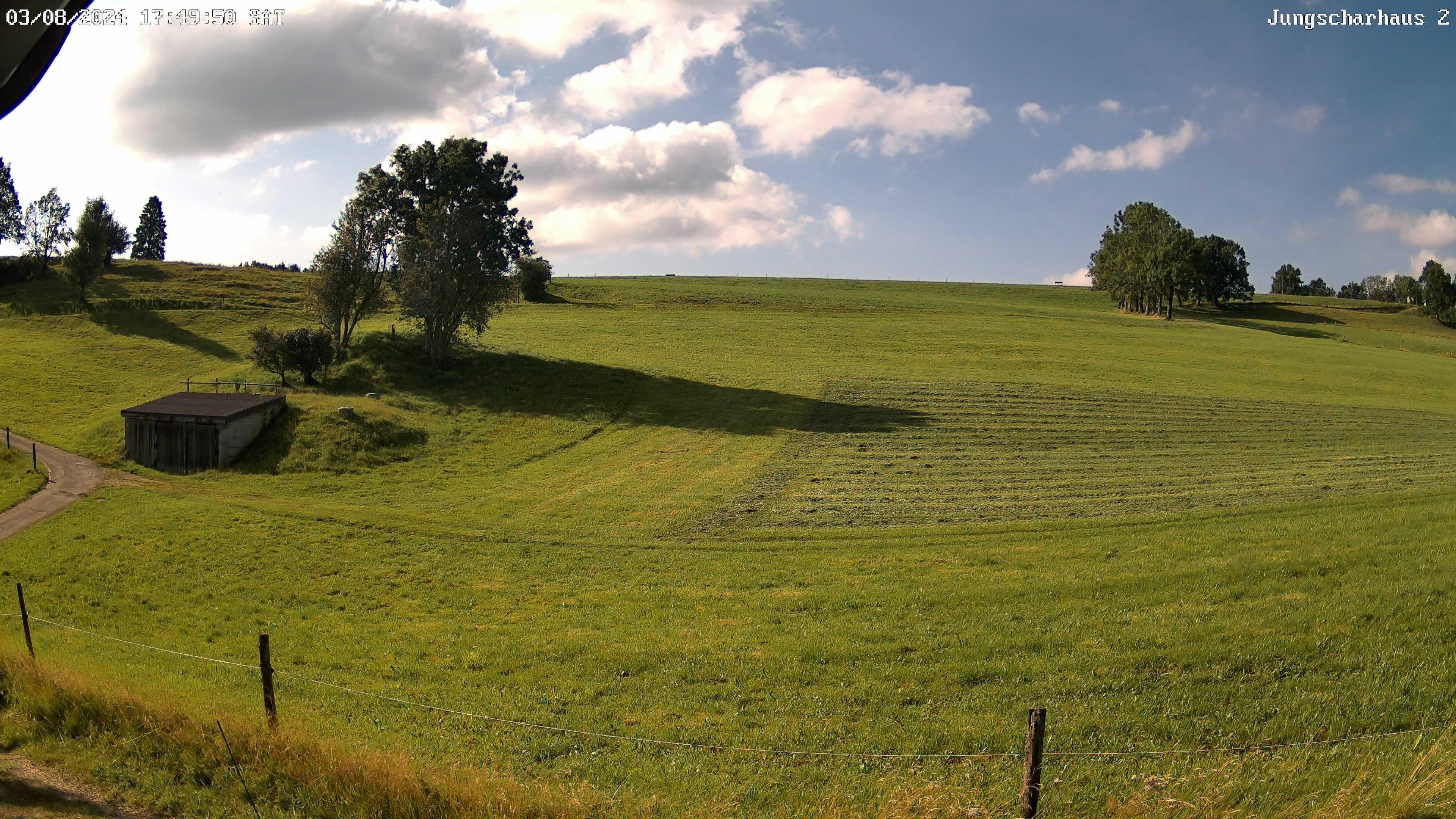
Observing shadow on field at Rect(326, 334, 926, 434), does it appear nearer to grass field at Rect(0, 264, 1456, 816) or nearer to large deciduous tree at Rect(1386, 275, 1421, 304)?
grass field at Rect(0, 264, 1456, 816)

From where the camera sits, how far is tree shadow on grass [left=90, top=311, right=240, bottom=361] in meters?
55.8

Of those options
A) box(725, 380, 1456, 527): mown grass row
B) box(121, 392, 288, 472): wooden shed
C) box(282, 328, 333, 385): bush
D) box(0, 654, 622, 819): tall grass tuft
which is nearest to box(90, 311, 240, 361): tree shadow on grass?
box(282, 328, 333, 385): bush

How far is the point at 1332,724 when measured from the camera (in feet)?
33.0

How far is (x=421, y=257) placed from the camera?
1922 inches

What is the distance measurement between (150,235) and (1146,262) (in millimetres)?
161281

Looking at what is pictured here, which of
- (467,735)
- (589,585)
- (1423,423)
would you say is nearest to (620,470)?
(589,585)

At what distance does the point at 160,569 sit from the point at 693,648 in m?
15.5

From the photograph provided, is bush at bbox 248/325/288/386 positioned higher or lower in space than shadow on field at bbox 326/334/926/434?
higher

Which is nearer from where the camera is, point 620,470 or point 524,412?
point 620,470

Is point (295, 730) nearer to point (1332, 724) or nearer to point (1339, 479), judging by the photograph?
point (1332, 724)

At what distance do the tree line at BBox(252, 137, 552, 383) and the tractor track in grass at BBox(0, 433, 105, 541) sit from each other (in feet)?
37.0

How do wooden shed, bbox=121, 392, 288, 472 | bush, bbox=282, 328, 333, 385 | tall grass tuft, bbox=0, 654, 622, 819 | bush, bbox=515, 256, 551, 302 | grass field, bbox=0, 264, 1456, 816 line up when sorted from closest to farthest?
tall grass tuft, bbox=0, 654, 622, 819 → grass field, bbox=0, 264, 1456, 816 → wooden shed, bbox=121, 392, 288, 472 → bush, bbox=282, 328, 333, 385 → bush, bbox=515, 256, 551, 302

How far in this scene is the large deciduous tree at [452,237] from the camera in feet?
160

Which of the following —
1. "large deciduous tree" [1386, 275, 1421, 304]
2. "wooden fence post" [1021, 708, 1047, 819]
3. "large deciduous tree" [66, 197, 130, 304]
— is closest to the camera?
"wooden fence post" [1021, 708, 1047, 819]
